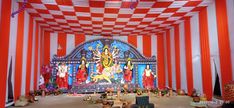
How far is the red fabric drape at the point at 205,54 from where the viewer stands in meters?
4.23

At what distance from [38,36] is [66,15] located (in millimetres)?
1456

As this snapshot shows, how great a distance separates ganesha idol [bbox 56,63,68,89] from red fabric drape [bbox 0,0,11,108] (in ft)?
10.2

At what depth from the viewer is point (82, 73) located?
21.3 feet

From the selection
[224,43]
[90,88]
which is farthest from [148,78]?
[224,43]

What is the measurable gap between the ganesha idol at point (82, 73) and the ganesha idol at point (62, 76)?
1.32 ft

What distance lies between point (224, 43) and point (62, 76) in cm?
481

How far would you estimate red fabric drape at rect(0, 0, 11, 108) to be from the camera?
3071mm

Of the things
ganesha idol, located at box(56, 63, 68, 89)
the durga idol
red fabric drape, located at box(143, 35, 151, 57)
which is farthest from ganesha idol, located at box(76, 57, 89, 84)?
red fabric drape, located at box(143, 35, 151, 57)

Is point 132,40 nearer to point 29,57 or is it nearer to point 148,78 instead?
point 148,78

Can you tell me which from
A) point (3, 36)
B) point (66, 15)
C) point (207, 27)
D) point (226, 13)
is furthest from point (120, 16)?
point (3, 36)

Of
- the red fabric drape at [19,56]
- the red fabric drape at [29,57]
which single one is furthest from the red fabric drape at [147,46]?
the red fabric drape at [19,56]

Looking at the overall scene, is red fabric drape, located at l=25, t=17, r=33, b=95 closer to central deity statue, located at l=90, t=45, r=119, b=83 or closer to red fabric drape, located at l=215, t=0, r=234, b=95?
central deity statue, located at l=90, t=45, r=119, b=83

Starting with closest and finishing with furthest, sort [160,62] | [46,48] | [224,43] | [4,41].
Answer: [4,41] → [224,43] → [46,48] → [160,62]

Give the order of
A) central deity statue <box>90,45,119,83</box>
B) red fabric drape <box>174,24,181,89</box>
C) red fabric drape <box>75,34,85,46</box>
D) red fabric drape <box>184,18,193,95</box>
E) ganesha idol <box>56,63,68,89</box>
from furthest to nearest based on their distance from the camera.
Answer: red fabric drape <box>75,34,85,46</box>, central deity statue <box>90,45,119,83</box>, ganesha idol <box>56,63,68,89</box>, red fabric drape <box>174,24,181,89</box>, red fabric drape <box>184,18,193,95</box>
